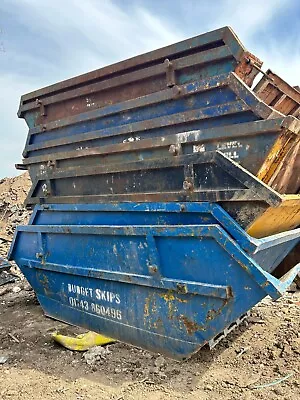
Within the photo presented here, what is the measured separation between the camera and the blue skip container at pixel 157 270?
2713 mm

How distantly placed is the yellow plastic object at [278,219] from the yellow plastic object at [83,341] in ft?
5.50

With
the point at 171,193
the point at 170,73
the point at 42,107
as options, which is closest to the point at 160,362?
the point at 171,193

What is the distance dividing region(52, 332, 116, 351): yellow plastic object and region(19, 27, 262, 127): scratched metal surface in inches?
85.3

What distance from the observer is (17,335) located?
3840 millimetres

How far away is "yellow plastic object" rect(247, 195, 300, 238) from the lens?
9.09 feet

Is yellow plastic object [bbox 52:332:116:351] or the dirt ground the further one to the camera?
yellow plastic object [bbox 52:332:116:351]

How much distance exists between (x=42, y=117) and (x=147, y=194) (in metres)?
1.79

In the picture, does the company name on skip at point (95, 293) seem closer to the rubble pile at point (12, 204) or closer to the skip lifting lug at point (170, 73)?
the skip lifting lug at point (170, 73)

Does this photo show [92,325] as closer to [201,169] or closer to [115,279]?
[115,279]

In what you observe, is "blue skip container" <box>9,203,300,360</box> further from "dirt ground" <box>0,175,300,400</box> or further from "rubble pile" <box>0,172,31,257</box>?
"rubble pile" <box>0,172,31,257</box>

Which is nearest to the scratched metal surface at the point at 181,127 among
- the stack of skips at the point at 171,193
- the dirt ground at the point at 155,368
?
the stack of skips at the point at 171,193

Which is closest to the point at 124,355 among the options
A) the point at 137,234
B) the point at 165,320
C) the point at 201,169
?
the point at 165,320

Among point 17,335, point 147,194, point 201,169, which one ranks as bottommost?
point 17,335

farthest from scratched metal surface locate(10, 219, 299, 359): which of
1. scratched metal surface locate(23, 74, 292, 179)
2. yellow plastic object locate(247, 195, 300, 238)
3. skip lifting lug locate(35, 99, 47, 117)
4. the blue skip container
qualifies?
skip lifting lug locate(35, 99, 47, 117)
